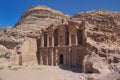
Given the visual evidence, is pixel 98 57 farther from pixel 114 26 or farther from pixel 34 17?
pixel 34 17

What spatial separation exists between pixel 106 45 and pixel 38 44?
16.5 m

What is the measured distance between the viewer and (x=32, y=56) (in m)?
40.4

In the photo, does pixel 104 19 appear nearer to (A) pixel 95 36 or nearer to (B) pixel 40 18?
(A) pixel 95 36

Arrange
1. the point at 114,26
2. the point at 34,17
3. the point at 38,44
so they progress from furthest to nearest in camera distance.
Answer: the point at 34,17 < the point at 114,26 < the point at 38,44

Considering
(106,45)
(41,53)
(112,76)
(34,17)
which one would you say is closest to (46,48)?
(41,53)

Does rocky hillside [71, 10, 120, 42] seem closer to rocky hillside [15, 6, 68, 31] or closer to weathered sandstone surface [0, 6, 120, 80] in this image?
weathered sandstone surface [0, 6, 120, 80]

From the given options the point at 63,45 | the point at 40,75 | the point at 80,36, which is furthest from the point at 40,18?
the point at 40,75

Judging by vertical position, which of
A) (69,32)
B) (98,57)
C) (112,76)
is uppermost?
(69,32)

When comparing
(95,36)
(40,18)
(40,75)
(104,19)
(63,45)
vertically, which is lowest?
(40,75)

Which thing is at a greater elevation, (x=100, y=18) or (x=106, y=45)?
(x=100, y=18)

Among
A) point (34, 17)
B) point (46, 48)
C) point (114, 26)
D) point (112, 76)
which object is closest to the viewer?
point (112, 76)

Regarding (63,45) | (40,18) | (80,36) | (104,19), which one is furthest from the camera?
(40,18)

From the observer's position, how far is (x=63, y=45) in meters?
38.0

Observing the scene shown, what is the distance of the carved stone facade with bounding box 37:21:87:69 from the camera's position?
35094 mm
